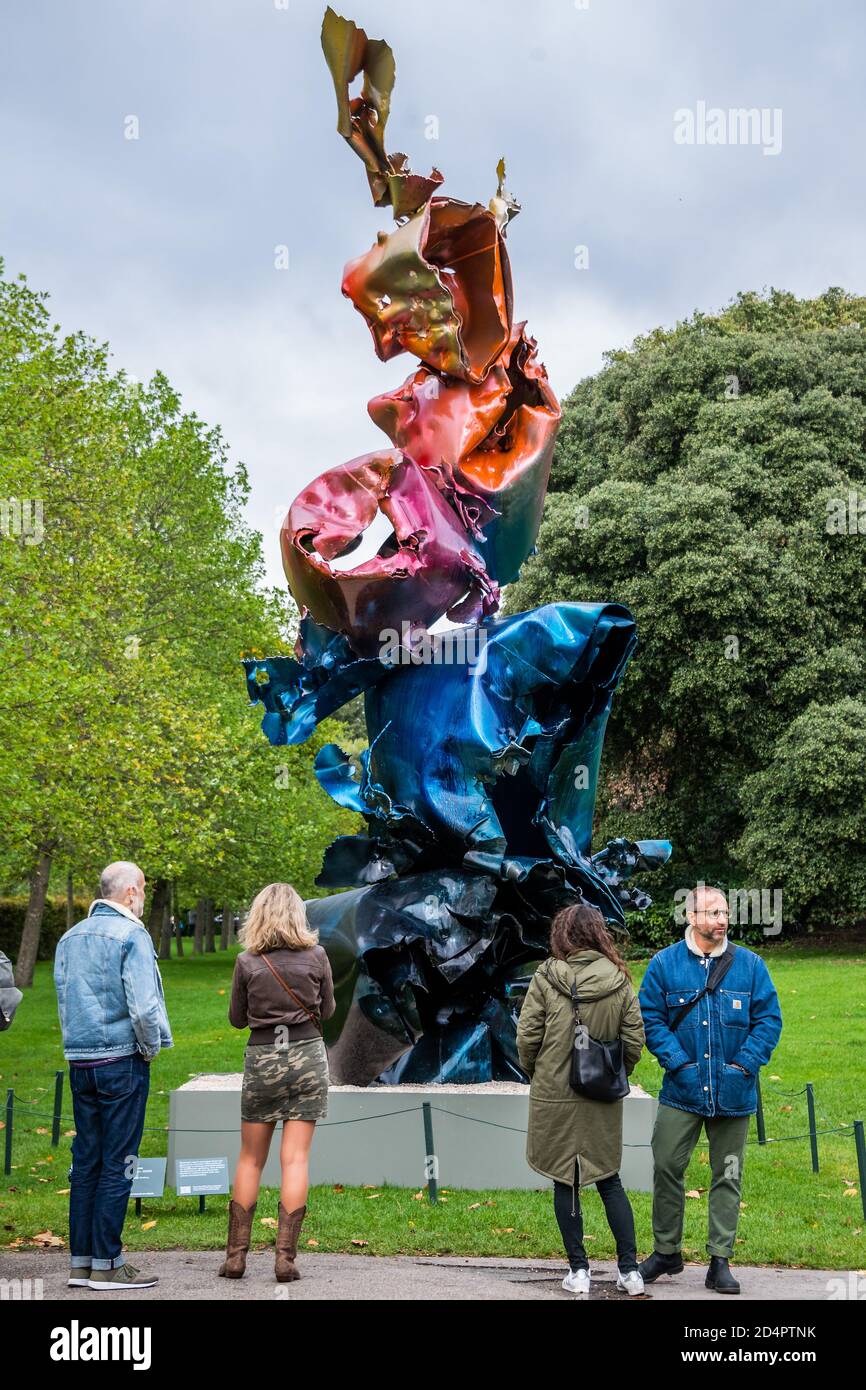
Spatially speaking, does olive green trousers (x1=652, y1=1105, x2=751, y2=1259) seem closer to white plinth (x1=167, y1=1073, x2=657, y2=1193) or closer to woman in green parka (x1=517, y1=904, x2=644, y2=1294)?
woman in green parka (x1=517, y1=904, x2=644, y2=1294)

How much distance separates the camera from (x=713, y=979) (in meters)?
5.99

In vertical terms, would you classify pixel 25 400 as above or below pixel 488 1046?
above

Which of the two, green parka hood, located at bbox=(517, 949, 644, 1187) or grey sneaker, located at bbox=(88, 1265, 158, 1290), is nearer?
grey sneaker, located at bbox=(88, 1265, 158, 1290)

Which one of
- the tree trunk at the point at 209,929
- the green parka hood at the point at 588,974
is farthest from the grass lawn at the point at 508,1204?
the tree trunk at the point at 209,929

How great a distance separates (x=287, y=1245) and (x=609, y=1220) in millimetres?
1410

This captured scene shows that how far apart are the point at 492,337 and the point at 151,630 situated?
15.6m

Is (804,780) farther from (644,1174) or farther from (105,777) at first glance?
(644,1174)

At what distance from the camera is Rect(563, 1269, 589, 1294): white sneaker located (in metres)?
5.77

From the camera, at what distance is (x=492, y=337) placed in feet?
33.2

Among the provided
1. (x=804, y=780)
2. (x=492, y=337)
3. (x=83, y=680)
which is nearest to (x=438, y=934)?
(x=492, y=337)

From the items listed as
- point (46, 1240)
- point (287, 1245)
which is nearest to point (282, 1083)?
point (287, 1245)

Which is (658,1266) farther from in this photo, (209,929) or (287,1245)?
(209,929)

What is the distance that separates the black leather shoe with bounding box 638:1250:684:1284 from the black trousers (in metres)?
0.24

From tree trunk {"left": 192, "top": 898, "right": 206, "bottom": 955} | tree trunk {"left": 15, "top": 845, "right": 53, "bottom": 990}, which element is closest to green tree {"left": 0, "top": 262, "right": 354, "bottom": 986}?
tree trunk {"left": 15, "top": 845, "right": 53, "bottom": 990}
